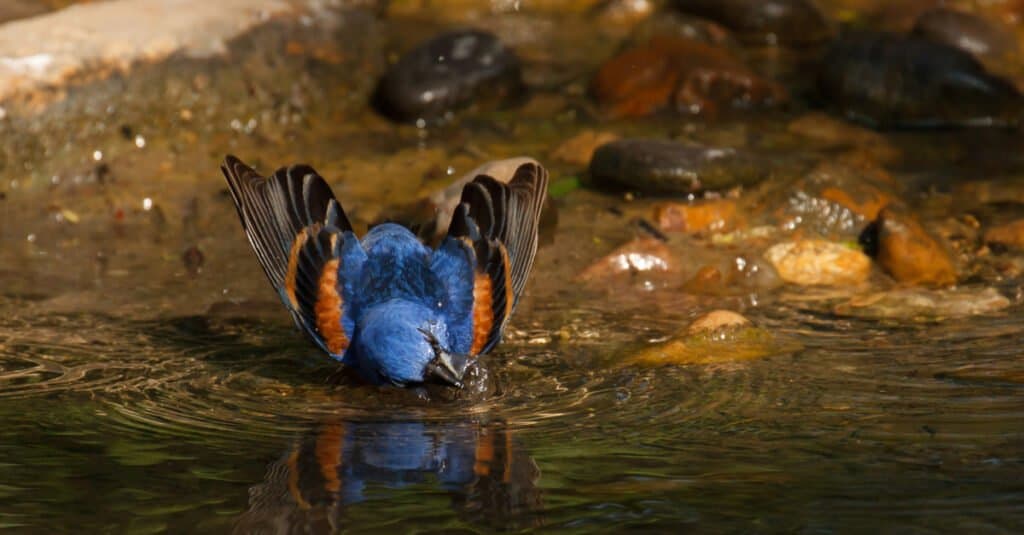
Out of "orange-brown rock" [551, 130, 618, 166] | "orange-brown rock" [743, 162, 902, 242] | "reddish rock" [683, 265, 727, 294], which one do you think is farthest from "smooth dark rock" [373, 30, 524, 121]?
"reddish rock" [683, 265, 727, 294]

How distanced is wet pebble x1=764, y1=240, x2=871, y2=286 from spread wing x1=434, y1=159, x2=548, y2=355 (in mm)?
1574

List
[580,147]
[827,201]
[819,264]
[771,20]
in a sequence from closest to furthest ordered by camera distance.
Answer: [819,264]
[827,201]
[580,147]
[771,20]

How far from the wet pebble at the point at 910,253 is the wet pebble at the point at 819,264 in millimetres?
131

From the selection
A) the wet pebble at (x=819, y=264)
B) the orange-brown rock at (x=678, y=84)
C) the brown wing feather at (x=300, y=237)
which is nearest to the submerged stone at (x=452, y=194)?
the brown wing feather at (x=300, y=237)

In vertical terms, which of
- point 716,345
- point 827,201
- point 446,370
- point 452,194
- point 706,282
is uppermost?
point 452,194

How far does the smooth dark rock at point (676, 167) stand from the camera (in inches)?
310

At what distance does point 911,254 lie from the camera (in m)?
7.14

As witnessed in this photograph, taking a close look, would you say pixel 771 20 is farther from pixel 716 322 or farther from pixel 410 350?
pixel 410 350

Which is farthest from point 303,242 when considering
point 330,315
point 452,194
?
point 452,194

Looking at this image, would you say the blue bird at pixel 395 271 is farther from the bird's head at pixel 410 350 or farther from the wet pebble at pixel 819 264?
the wet pebble at pixel 819 264

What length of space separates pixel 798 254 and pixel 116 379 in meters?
3.47

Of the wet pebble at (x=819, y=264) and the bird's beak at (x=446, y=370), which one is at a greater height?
the bird's beak at (x=446, y=370)

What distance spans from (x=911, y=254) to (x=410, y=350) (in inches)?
121

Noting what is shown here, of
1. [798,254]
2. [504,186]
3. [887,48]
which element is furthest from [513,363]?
[887,48]
